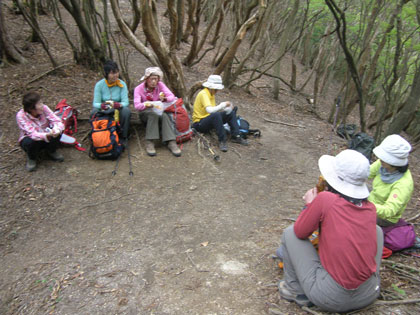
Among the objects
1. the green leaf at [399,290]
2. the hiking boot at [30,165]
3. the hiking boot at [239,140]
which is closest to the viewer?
the green leaf at [399,290]

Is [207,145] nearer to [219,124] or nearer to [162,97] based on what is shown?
[219,124]

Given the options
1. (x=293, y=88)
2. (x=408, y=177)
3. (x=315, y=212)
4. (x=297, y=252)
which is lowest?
(x=293, y=88)

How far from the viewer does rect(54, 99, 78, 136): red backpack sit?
14.8ft

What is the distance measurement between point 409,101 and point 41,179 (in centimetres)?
542

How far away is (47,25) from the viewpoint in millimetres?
9398

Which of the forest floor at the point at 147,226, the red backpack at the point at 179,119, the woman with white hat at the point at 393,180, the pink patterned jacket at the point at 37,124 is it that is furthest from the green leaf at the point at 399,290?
the pink patterned jacket at the point at 37,124

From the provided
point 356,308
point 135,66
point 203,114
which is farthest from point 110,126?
point 135,66

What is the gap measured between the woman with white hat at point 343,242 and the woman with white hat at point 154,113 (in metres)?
2.95

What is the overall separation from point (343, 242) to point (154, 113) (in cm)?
346

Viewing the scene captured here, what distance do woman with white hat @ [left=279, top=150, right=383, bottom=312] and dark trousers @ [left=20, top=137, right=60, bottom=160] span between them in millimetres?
3532

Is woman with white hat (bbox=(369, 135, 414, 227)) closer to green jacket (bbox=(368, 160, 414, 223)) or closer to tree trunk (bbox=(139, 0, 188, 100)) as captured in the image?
green jacket (bbox=(368, 160, 414, 223))

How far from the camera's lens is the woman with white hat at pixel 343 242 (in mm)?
1958

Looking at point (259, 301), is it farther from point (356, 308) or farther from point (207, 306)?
point (356, 308)

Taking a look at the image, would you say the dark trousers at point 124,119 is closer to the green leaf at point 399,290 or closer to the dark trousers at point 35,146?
the dark trousers at point 35,146
